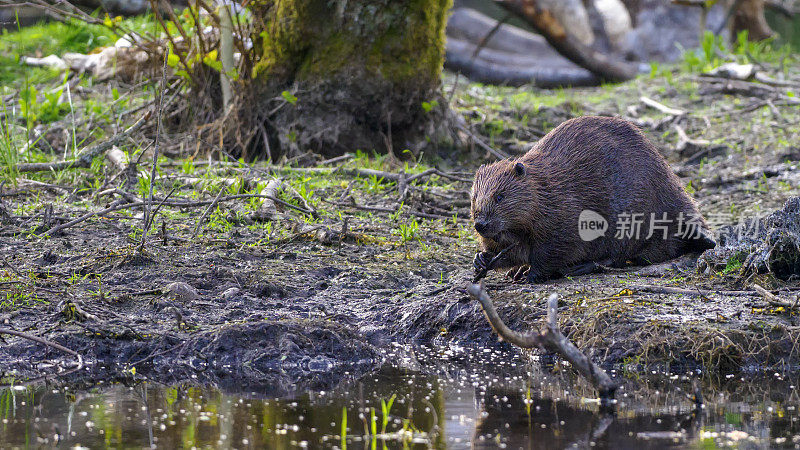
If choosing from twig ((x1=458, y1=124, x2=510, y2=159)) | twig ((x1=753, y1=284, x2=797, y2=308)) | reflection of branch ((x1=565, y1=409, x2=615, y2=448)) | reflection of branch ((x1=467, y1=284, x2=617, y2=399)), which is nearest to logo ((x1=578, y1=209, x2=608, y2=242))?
twig ((x1=753, y1=284, x2=797, y2=308))

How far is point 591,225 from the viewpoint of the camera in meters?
5.10

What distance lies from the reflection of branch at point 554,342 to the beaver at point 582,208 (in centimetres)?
134

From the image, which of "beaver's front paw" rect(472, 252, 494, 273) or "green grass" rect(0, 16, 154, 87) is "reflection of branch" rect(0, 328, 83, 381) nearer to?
"beaver's front paw" rect(472, 252, 494, 273)

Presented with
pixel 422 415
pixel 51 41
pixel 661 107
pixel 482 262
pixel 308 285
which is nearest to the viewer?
pixel 422 415

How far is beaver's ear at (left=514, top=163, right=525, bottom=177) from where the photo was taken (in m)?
4.84

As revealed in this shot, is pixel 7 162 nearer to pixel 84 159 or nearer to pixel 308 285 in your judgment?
pixel 84 159

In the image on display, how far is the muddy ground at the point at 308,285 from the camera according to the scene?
4000 mm

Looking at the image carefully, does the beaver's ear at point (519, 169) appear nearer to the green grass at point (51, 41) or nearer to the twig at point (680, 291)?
the twig at point (680, 291)

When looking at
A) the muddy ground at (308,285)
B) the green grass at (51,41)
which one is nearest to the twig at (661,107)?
the muddy ground at (308,285)

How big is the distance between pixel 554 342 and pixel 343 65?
4.41 meters

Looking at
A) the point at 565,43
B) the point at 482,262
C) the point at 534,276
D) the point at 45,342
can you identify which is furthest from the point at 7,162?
the point at 565,43

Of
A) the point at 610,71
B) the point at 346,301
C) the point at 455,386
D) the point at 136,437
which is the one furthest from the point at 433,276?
the point at 610,71

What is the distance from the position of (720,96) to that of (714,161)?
1931 mm

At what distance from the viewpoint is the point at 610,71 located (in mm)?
11180
